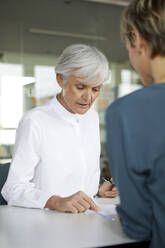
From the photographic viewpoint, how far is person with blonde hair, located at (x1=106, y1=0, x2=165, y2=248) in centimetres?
104

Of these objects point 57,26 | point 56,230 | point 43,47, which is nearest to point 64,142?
point 56,230

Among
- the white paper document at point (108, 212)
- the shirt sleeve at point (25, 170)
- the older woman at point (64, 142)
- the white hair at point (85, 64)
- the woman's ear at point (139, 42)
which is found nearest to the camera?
the woman's ear at point (139, 42)

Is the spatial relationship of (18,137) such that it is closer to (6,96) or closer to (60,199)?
(60,199)

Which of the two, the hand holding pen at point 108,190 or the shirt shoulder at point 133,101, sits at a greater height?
the shirt shoulder at point 133,101

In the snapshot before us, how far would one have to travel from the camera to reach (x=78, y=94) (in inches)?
85.5

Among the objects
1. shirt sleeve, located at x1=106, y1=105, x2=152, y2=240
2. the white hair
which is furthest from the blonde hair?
the white hair

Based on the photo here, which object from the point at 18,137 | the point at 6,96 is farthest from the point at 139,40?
the point at 6,96

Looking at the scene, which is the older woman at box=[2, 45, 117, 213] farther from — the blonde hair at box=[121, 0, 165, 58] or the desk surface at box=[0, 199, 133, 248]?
the blonde hair at box=[121, 0, 165, 58]

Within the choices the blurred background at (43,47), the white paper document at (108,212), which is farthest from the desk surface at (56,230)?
the blurred background at (43,47)

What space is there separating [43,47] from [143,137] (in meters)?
5.13

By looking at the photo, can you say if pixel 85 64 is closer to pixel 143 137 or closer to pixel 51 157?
pixel 51 157

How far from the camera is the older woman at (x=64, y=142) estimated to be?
189 cm

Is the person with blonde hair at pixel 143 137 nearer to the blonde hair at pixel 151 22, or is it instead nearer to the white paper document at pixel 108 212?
the blonde hair at pixel 151 22

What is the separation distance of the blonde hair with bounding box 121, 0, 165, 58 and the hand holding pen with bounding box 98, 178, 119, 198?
119 centimetres
